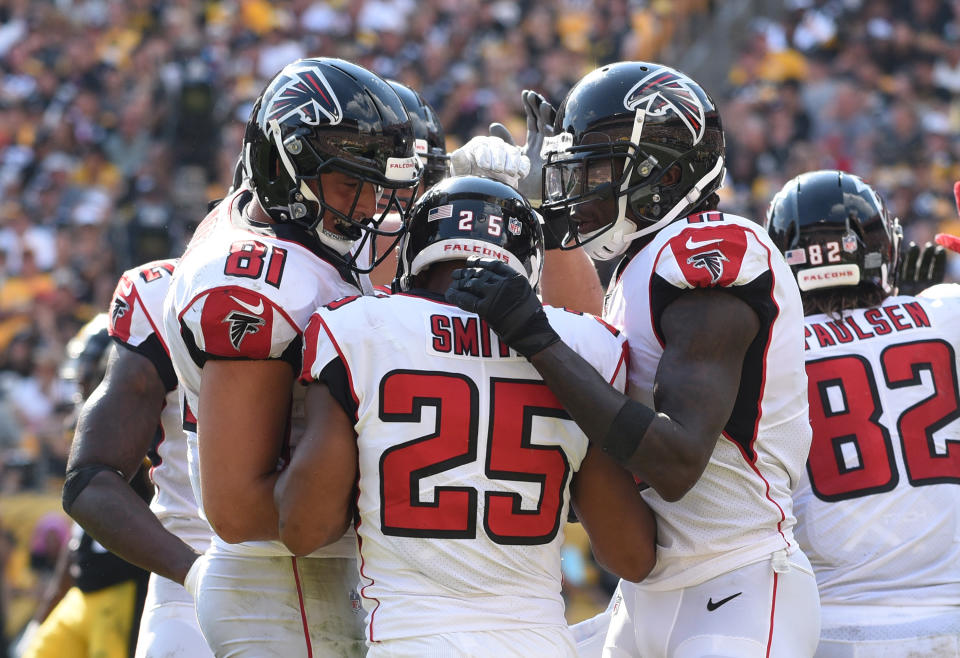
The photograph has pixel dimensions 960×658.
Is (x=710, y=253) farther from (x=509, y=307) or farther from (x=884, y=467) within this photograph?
(x=884, y=467)

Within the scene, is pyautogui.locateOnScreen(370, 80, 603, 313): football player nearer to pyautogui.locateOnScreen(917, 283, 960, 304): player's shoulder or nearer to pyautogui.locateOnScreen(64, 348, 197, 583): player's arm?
pyautogui.locateOnScreen(64, 348, 197, 583): player's arm

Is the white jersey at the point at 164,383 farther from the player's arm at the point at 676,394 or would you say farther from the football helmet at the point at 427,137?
the player's arm at the point at 676,394

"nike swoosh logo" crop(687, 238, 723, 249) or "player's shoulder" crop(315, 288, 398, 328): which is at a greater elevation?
"nike swoosh logo" crop(687, 238, 723, 249)

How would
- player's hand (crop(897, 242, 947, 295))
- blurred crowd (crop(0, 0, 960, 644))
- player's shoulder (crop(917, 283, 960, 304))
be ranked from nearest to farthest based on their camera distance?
player's shoulder (crop(917, 283, 960, 304)) → player's hand (crop(897, 242, 947, 295)) → blurred crowd (crop(0, 0, 960, 644))

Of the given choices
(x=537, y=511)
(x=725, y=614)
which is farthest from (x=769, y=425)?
(x=537, y=511)

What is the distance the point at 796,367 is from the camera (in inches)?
129

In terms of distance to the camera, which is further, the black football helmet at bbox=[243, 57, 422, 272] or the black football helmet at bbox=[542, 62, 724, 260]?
the black football helmet at bbox=[542, 62, 724, 260]

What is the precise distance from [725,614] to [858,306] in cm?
130

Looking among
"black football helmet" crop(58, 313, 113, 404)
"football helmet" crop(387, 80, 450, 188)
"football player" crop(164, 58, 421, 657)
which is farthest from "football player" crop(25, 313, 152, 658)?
"football player" crop(164, 58, 421, 657)

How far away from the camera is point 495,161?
13.4 feet

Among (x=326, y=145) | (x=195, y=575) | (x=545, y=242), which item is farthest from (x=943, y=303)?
(x=195, y=575)

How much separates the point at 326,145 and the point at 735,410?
50.2 inches

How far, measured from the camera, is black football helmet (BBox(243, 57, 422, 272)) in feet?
10.9

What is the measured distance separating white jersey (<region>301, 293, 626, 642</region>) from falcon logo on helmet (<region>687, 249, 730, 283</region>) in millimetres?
515
